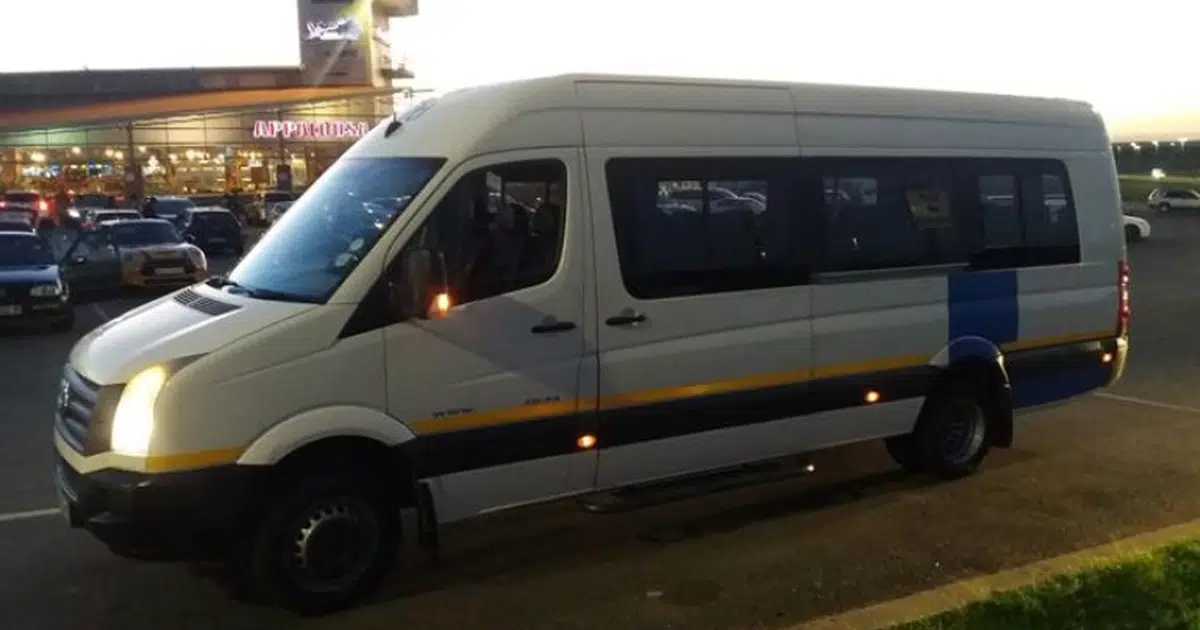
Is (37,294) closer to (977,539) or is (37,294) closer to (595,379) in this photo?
(595,379)

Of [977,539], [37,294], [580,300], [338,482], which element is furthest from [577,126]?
[37,294]

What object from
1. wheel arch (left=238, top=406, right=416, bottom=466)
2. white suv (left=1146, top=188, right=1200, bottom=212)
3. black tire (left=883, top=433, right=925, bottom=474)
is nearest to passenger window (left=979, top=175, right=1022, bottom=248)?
black tire (left=883, top=433, right=925, bottom=474)

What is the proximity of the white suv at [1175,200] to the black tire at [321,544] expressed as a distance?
60.1 metres

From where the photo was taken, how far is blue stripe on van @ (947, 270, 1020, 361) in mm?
7648

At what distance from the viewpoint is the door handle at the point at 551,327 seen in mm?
5902

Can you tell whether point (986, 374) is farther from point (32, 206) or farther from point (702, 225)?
point (32, 206)

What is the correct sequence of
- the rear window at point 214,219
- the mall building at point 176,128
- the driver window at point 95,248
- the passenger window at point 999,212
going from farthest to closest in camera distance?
the mall building at point 176,128, the rear window at point 214,219, the driver window at point 95,248, the passenger window at point 999,212

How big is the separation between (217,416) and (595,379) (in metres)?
1.94

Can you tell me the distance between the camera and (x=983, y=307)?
25.5 ft

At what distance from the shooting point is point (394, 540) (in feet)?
19.0

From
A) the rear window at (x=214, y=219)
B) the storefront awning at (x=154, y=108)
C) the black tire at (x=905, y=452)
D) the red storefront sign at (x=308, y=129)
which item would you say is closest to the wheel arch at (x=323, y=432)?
the black tire at (x=905, y=452)

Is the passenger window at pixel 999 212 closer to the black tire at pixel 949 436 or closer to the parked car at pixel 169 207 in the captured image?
the black tire at pixel 949 436

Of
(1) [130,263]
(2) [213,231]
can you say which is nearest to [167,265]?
(1) [130,263]

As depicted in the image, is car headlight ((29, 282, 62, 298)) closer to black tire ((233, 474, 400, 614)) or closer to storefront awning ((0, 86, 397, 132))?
black tire ((233, 474, 400, 614))
